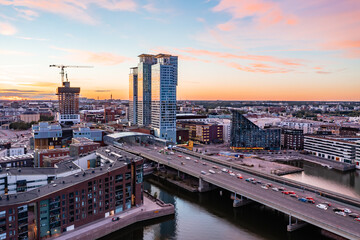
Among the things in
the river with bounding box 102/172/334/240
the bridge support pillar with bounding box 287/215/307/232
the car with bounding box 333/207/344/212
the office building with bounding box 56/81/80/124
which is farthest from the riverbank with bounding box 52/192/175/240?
the office building with bounding box 56/81/80/124

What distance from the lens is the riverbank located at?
20.8 m

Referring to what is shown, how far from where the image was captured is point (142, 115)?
235 feet

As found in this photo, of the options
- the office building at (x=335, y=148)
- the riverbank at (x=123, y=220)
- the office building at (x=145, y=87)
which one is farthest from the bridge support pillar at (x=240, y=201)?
the office building at (x=145, y=87)

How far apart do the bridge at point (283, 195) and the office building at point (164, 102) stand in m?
17.6

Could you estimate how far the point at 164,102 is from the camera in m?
58.5

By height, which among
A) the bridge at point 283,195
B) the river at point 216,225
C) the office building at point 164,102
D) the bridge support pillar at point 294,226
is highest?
the office building at point 164,102

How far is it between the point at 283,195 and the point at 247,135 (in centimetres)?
3146

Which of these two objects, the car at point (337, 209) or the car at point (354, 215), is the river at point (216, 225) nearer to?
the car at point (337, 209)

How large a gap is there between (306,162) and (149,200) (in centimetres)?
3201

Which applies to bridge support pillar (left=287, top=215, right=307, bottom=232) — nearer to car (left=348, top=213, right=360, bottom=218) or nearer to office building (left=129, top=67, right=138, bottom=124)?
car (left=348, top=213, right=360, bottom=218)

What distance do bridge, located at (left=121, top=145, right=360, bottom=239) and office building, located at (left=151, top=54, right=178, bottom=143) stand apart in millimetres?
17621

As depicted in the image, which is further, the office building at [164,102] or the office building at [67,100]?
the office building at [67,100]

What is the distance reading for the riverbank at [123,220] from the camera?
20833mm

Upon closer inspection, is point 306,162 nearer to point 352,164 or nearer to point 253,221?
point 352,164
